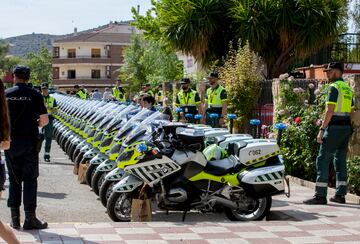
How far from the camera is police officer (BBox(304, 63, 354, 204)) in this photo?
8250 millimetres

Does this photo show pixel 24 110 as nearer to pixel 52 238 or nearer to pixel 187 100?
pixel 52 238

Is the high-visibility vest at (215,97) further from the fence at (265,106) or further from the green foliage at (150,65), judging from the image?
the green foliage at (150,65)

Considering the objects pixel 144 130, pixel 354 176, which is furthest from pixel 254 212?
pixel 354 176

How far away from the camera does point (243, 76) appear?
14750 mm

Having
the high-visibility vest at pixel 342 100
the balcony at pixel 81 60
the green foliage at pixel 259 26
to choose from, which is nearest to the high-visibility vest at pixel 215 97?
the high-visibility vest at pixel 342 100

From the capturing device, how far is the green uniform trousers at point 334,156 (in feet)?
27.3

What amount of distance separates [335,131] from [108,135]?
3.33 meters

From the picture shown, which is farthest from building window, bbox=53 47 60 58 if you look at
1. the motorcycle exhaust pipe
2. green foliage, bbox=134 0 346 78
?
the motorcycle exhaust pipe

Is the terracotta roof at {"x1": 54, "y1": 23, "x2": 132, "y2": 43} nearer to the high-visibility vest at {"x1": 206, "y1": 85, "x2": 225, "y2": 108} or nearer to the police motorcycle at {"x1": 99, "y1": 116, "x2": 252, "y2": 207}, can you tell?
the high-visibility vest at {"x1": 206, "y1": 85, "x2": 225, "y2": 108}

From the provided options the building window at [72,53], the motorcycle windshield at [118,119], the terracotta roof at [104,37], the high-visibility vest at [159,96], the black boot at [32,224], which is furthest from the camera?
the terracotta roof at [104,37]

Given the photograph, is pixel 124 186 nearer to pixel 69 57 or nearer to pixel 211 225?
pixel 211 225

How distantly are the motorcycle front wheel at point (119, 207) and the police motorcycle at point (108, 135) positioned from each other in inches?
72.8

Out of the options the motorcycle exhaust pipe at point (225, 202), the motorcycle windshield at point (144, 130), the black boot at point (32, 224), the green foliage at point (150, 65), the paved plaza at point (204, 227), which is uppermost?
the green foliage at point (150, 65)

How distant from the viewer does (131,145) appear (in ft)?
25.2
